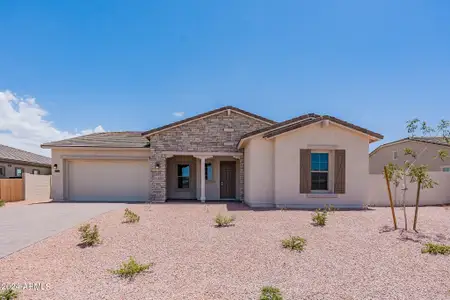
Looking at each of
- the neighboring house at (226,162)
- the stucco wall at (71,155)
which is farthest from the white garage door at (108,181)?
Answer: the stucco wall at (71,155)

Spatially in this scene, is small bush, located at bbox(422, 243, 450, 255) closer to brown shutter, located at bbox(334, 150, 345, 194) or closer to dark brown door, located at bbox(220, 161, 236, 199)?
brown shutter, located at bbox(334, 150, 345, 194)

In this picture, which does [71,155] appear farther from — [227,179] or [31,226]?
[227,179]

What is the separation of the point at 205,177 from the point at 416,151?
18.0 meters

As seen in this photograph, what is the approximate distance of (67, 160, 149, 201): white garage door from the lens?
15328 millimetres

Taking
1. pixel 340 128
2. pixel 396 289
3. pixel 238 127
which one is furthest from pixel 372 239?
pixel 238 127

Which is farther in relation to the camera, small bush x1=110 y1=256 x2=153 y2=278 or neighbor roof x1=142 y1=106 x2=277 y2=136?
neighbor roof x1=142 y1=106 x2=277 y2=136

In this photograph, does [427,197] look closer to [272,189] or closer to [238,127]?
[272,189]

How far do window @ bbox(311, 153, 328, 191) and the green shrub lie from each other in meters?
10.9

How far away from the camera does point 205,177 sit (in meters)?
15.6

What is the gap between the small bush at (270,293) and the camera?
350 cm

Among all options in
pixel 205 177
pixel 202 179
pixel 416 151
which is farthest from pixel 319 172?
pixel 416 151

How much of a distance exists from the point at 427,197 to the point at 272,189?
29.5 ft

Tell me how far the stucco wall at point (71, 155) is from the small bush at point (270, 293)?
42.0 ft

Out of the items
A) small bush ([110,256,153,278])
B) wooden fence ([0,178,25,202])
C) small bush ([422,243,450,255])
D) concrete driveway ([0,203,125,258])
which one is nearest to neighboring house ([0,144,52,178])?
wooden fence ([0,178,25,202])
